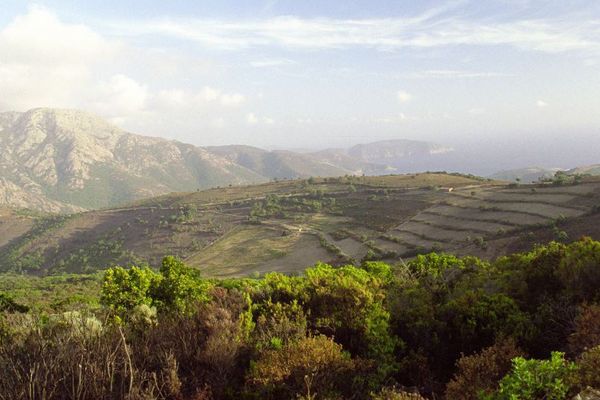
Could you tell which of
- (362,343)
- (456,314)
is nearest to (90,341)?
(362,343)

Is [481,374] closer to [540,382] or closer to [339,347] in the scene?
[540,382]

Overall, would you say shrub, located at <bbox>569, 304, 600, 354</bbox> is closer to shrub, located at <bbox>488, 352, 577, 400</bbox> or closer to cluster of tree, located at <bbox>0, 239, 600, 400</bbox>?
cluster of tree, located at <bbox>0, 239, 600, 400</bbox>

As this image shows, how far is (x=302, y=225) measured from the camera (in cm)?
11112

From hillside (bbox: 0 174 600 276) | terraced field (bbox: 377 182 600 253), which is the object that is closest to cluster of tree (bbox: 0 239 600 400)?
hillside (bbox: 0 174 600 276)

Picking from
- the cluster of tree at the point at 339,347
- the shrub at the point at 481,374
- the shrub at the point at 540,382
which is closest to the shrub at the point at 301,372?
the cluster of tree at the point at 339,347

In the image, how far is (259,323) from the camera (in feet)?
48.7

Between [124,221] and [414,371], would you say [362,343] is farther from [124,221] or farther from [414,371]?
[124,221]

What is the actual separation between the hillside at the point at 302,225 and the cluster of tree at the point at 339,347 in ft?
161

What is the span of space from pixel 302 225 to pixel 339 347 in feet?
323

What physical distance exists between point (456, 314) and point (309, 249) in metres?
76.0

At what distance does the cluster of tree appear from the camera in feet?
31.6

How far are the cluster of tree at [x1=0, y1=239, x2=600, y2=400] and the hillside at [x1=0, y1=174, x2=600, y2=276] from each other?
49216 millimetres

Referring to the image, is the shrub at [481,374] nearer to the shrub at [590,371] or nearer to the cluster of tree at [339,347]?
the cluster of tree at [339,347]

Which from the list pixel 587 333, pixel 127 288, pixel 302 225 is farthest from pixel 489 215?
pixel 587 333
